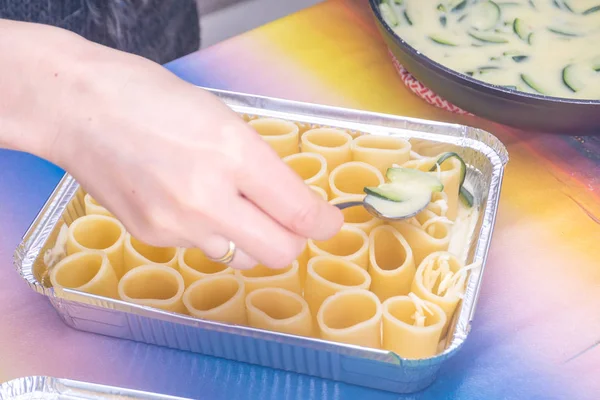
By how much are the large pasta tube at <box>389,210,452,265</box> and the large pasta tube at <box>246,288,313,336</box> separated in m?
0.25

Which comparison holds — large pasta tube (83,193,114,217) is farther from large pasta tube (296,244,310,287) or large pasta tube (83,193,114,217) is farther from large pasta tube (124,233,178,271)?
large pasta tube (296,244,310,287)

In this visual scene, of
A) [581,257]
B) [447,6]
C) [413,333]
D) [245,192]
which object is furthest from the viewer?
[447,6]

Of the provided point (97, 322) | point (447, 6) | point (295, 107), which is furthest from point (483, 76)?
point (97, 322)

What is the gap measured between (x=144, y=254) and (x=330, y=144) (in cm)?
47

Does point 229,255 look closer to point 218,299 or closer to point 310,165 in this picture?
point 218,299

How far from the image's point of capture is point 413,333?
1.05 meters

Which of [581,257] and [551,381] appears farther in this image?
[581,257]

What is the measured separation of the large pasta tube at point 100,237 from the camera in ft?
4.06

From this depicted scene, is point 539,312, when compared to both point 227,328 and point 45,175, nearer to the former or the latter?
point 227,328

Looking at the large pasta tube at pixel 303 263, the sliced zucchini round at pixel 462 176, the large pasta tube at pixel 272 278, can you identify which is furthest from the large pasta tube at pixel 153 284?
the sliced zucchini round at pixel 462 176

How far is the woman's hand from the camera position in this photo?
0.83 m

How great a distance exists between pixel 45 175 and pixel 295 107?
56 centimetres

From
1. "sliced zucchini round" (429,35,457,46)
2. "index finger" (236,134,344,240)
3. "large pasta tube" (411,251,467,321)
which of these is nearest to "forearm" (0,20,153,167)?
"index finger" (236,134,344,240)

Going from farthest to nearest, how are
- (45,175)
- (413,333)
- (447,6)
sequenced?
1. (447,6)
2. (45,175)
3. (413,333)
